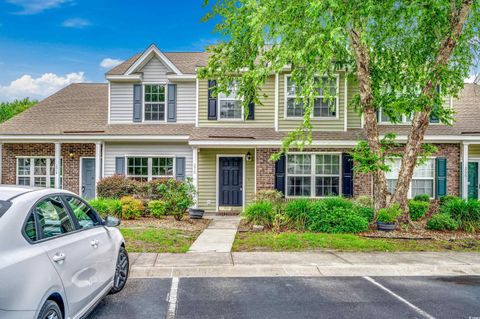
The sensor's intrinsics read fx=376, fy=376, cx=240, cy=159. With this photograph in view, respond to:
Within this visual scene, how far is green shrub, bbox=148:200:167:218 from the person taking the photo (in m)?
13.1

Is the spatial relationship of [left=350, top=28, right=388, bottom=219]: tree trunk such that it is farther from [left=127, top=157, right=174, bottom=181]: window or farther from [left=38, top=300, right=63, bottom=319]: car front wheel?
[left=38, top=300, right=63, bottom=319]: car front wheel

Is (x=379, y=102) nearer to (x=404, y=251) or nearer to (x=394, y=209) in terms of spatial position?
(x=394, y=209)

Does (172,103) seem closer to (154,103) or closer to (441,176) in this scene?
(154,103)

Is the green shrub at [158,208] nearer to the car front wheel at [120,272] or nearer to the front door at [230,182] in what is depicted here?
the front door at [230,182]

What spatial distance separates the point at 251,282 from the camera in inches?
254

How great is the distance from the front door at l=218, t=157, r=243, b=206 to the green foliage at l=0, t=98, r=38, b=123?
2886cm

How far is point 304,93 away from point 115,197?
8730mm

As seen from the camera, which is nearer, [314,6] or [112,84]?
[314,6]

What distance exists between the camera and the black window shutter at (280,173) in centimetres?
1477

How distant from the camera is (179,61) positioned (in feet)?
56.8

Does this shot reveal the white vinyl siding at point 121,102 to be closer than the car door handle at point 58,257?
No

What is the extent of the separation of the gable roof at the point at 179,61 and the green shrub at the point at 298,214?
24.9 ft

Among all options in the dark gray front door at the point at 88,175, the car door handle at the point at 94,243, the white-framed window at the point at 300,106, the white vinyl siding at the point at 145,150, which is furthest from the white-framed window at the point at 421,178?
the car door handle at the point at 94,243

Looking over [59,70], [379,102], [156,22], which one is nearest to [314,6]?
[379,102]
